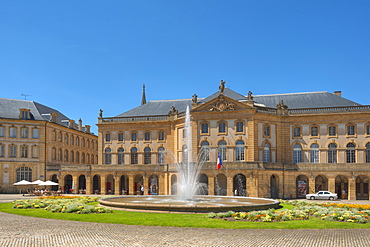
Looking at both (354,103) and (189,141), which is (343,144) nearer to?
(354,103)

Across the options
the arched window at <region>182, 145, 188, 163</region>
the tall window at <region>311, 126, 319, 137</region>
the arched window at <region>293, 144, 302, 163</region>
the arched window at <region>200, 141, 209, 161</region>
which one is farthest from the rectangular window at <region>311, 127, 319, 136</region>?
the arched window at <region>182, 145, 188, 163</region>

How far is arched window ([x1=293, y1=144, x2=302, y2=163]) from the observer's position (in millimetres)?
54531

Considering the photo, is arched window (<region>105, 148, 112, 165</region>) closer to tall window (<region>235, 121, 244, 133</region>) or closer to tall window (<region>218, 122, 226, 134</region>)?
tall window (<region>218, 122, 226, 134</region>)

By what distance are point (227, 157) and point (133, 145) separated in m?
15.0

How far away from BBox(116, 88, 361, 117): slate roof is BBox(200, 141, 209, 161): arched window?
7.53 m

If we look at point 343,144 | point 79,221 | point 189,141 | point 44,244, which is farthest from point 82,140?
point 44,244

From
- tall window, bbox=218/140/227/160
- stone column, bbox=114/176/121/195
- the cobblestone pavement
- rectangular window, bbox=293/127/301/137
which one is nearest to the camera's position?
the cobblestone pavement

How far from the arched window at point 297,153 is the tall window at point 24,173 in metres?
38.4

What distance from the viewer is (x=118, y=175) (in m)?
58.7

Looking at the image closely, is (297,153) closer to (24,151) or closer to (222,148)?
(222,148)

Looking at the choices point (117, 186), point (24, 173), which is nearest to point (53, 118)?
point (24, 173)

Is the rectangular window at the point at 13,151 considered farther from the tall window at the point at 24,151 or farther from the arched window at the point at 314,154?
the arched window at the point at 314,154

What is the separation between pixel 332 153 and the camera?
175ft

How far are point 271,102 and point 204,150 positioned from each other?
1372 centimetres
